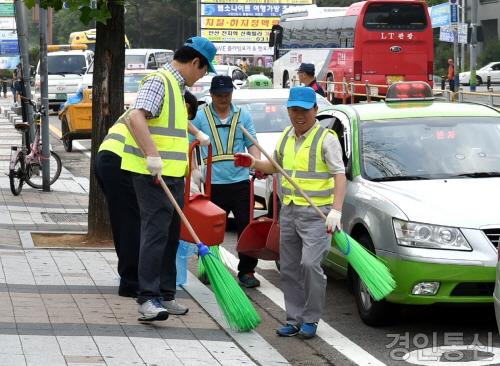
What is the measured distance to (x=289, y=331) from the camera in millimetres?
8312

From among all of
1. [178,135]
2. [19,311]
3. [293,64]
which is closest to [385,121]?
[178,135]

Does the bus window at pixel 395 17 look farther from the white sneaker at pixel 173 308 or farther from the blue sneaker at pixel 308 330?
the blue sneaker at pixel 308 330

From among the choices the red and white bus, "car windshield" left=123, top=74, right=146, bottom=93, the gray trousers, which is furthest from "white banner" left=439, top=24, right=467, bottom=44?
the gray trousers

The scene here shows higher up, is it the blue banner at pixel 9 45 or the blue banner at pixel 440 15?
the blue banner at pixel 440 15

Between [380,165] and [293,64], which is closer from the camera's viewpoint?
[380,165]

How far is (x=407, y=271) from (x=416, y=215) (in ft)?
1.31

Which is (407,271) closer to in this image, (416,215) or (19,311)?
(416,215)

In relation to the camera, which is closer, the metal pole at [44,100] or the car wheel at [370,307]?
the car wheel at [370,307]

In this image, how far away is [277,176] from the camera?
10320 millimetres

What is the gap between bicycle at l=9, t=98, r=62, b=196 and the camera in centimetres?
1700

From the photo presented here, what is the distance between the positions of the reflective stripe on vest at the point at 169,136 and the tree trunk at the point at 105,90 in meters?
3.89

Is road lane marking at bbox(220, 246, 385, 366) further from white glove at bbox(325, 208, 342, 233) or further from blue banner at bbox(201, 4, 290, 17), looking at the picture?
blue banner at bbox(201, 4, 290, 17)

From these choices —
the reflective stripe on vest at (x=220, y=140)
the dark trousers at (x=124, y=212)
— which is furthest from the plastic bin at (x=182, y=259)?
the reflective stripe on vest at (x=220, y=140)

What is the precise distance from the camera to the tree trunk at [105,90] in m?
12.0
